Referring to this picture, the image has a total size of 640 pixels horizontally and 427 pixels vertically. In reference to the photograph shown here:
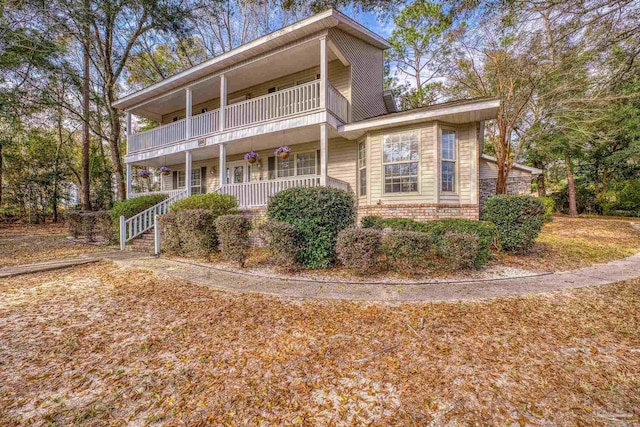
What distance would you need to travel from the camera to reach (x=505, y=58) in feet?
34.5

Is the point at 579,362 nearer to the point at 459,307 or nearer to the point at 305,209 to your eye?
the point at 459,307

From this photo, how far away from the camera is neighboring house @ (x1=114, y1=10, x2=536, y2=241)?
27.5 feet

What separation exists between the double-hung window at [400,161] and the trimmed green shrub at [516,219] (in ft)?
7.92

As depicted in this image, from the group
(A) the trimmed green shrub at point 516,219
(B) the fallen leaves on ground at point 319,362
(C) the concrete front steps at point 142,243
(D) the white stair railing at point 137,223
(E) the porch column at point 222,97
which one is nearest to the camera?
(B) the fallen leaves on ground at point 319,362

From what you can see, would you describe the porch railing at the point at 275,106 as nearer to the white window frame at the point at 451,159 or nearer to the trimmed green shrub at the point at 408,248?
the white window frame at the point at 451,159

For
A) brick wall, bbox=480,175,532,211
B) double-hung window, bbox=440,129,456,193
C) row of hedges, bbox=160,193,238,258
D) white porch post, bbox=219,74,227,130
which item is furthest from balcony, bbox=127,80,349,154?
brick wall, bbox=480,175,532,211

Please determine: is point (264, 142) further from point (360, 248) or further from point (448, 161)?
point (360, 248)

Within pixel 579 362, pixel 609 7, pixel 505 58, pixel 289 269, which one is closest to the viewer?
pixel 579 362

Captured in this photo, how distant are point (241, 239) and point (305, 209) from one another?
5.39 ft

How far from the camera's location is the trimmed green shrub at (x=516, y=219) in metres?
6.54

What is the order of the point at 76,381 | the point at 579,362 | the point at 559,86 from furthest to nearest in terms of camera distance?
the point at 559,86, the point at 579,362, the point at 76,381

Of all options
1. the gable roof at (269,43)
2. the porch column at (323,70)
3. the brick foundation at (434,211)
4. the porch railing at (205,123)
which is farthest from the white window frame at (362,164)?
the porch railing at (205,123)

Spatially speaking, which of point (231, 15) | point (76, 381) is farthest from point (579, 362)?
point (231, 15)

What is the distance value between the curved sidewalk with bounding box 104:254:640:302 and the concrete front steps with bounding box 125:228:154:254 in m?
3.49
